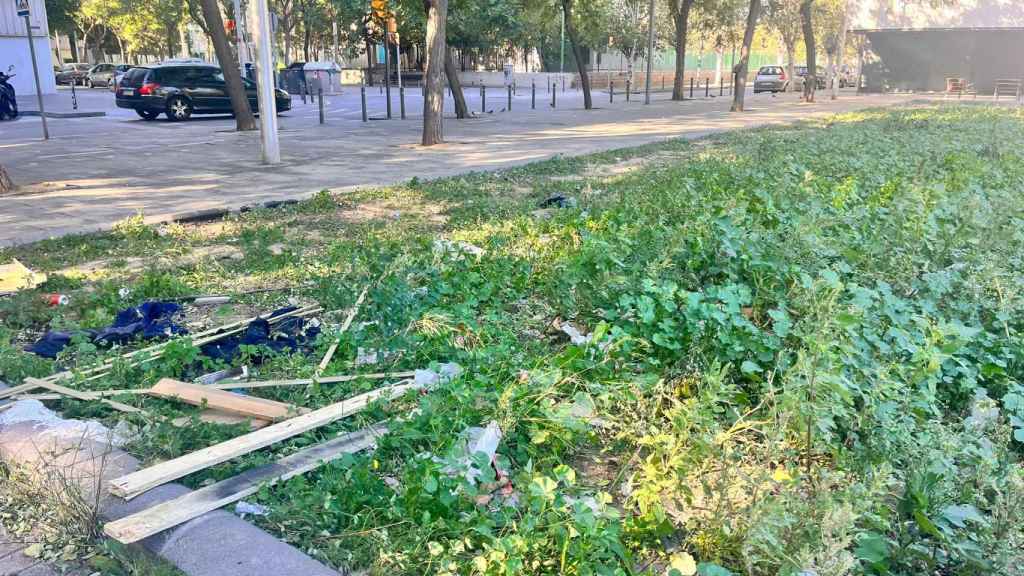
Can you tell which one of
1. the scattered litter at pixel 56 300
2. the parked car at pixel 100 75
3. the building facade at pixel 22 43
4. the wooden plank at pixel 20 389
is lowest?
the wooden plank at pixel 20 389

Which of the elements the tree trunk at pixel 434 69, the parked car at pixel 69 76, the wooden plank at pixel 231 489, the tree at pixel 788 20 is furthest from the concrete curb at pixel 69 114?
the tree at pixel 788 20

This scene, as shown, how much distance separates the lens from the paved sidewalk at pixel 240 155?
9.59 m

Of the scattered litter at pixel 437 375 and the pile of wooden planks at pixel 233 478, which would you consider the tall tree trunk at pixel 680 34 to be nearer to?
the scattered litter at pixel 437 375

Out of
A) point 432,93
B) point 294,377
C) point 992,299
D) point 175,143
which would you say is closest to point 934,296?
point 992,299

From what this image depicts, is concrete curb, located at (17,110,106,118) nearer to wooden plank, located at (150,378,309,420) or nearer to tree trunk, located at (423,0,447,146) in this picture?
tree trunk, located at (423,0,447,146)

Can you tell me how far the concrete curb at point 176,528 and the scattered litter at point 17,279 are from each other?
282 cm

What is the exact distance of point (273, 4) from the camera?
49.4 m

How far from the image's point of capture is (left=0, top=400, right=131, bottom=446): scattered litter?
11.7 ft

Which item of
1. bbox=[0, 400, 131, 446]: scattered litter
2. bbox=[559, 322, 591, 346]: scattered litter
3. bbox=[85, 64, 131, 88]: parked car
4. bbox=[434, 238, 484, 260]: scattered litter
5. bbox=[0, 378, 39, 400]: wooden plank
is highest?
bbox=[85, 64, 131, 88]: parked car

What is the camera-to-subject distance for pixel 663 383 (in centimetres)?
381

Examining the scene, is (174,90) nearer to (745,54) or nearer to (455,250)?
(745,54)

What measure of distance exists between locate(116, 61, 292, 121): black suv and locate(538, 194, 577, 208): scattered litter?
15695 mm

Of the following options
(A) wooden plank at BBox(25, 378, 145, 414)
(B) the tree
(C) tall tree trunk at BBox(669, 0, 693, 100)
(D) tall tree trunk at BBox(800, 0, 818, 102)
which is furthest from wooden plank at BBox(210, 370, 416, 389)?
(B) the tree

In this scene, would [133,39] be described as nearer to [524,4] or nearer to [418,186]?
[524,4]
